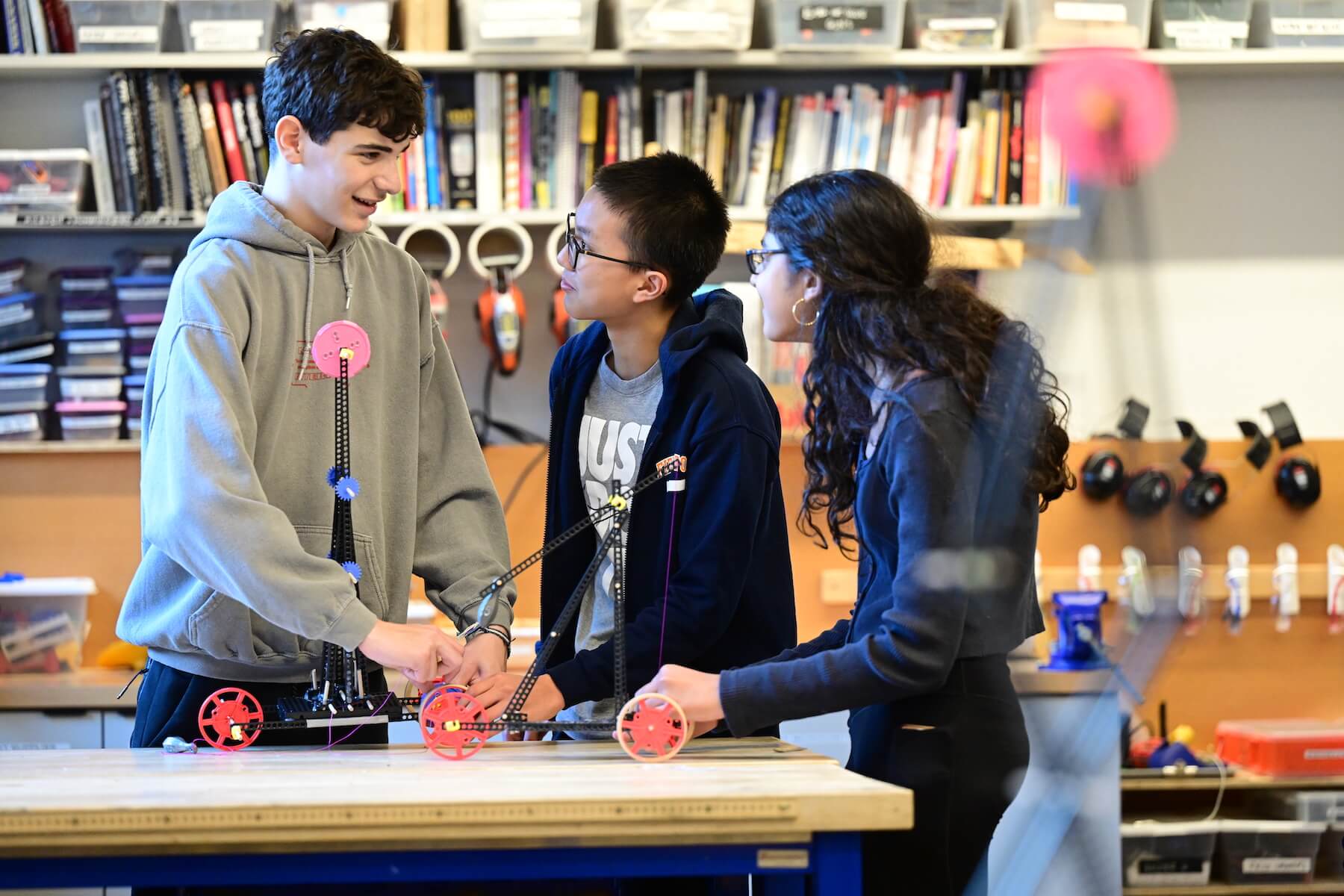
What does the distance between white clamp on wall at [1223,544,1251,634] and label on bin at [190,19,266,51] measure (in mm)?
2374

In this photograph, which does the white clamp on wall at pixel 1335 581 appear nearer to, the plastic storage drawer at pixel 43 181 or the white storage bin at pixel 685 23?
the white storage bin at pixel 685 23

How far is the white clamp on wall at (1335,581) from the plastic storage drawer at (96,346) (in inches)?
105

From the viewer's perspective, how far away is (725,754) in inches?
46.1

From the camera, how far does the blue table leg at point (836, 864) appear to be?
A: 0.94m

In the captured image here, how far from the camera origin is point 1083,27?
570 millimetres

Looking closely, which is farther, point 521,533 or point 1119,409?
point 521,533

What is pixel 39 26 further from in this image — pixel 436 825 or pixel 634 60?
pixel 436 825

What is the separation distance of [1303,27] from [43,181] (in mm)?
2661

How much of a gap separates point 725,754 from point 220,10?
2.24 meters

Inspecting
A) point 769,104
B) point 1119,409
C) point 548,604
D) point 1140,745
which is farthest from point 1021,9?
point 1119,409

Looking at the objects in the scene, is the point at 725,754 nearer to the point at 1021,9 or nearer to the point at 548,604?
the point at 548,604

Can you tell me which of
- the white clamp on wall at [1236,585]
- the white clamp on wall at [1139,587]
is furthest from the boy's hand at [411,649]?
the white clamp on wall at [1236,585]

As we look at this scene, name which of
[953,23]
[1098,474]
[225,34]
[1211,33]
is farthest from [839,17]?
[225,34]

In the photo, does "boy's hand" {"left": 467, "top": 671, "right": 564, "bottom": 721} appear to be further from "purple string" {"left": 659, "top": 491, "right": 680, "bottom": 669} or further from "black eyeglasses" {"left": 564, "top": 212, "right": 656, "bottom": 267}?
"black eyeglasses" {"left": 564, "top": 212, "right": 656, "bottom": 267}
